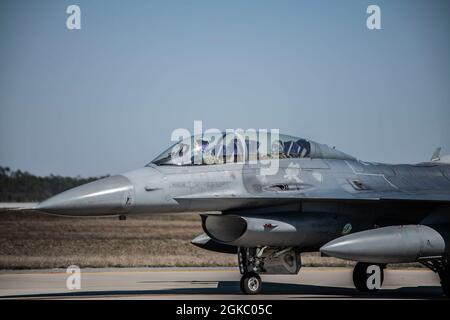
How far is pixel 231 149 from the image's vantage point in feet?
48.6

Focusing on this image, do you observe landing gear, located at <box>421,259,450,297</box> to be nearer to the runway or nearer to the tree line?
the runway

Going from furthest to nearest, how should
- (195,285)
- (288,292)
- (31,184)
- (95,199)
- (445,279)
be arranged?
(31,184) → (195,285) → (288,292) → (445,279) → (95,199)

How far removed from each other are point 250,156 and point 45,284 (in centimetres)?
507

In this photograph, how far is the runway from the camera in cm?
1520

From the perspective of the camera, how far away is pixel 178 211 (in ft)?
46.9

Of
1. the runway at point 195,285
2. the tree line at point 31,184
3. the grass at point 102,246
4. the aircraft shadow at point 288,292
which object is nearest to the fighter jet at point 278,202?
the aircraft shadow at point 288,292

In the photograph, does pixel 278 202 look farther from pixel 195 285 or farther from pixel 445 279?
pixel 445 279

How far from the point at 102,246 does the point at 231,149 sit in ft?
45.0

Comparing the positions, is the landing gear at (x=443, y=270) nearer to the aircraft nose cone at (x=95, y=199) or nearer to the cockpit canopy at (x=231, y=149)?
the cockpit canopy at (x=231, y=149)

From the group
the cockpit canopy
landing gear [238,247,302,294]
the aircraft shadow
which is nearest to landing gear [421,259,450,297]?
the aircraft shadow

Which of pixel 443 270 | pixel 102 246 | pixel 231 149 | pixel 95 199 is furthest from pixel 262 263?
pixel 102 246

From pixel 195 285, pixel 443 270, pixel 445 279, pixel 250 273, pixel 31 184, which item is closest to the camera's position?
pixel 250 273

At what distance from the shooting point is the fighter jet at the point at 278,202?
1387 centimetres

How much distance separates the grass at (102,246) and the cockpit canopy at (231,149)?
7674 millimetres
